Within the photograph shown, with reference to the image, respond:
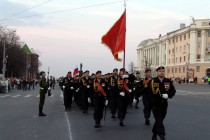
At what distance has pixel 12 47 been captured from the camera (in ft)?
234

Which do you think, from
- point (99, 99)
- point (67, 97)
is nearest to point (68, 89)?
point (67, 97)

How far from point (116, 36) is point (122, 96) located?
7.99 feet

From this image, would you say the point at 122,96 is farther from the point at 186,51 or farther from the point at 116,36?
the point at 186,51

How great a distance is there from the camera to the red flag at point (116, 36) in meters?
11.7

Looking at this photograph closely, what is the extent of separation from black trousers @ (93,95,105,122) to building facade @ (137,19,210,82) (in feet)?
261

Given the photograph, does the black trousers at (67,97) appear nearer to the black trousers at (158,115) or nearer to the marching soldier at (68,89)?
the marching soldier at (68,89)

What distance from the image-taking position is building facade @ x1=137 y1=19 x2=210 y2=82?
9138 cm

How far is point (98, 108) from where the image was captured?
10422 mm

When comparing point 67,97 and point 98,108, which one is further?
point 67,97

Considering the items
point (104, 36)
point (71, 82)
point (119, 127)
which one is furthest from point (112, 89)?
point (71, 82)

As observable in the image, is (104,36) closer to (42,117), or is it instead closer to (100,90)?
(100,90)

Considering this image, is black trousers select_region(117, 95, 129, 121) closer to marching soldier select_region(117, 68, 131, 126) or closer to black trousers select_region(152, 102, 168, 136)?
marching soldier select_region(117, 68, 131, 126)

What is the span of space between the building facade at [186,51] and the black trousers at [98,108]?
3130 inches

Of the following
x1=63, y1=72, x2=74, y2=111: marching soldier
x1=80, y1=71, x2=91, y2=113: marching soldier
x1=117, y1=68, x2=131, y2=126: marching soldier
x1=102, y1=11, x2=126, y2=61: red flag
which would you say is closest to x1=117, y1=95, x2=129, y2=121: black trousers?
x1=117, y1=68, x2=131, y2=126: marching soldier
